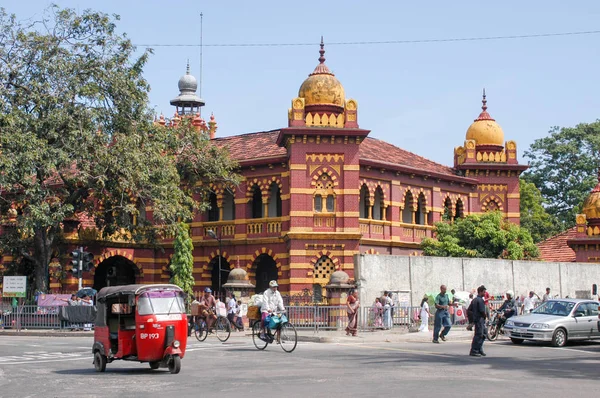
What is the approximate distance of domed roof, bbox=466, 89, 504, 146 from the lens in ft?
159

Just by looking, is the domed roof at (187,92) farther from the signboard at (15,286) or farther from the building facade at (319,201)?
the signboard at (15,286)

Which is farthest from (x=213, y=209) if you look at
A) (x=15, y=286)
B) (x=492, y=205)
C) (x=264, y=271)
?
(x=492, y=205)

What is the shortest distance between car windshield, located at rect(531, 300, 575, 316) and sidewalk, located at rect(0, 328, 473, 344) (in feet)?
8.74

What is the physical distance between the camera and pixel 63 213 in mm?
34312

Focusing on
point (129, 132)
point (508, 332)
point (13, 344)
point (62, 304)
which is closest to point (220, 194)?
point (129, 132)

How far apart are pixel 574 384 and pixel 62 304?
22.9 metres

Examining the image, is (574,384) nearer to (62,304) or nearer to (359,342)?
(359,342)

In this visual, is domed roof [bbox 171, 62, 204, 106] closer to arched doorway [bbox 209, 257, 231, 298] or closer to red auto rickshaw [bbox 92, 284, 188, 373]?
arched doorway [bbox 209, 257, 231, 298]

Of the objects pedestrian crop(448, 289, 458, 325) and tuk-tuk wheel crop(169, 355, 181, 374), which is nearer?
tuk-tuk wheel crop(169, 355, 181, 374)

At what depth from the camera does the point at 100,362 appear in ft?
59.6

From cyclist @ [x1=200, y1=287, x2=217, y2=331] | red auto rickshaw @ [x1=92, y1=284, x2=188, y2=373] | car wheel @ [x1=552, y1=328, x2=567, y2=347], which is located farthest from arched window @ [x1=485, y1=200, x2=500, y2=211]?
red auto rickshaw @ [x1=92, y1=284, x2=188, y2=373]

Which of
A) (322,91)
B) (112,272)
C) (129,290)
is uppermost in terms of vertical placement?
(322,91)

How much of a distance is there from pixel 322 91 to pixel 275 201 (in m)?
6.33

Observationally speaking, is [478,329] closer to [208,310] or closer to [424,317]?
[424,317]
